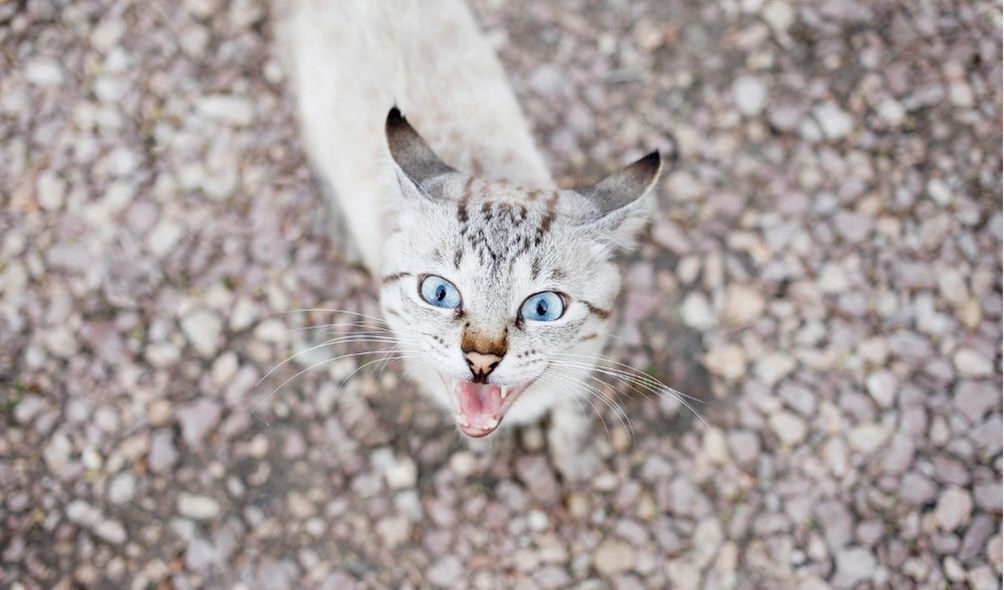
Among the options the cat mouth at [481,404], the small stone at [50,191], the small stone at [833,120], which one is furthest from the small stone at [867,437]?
the small stone at [50,191]

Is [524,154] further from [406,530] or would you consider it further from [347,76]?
[406,530]

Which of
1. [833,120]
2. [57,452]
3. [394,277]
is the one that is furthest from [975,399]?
[57,452]

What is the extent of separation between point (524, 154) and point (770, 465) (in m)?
1.89

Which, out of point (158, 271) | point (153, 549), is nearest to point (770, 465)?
point (153, 549)

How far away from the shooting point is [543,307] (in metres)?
2.75

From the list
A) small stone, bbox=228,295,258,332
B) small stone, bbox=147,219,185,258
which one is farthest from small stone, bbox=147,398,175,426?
small stone, bbox=147,219,185,258

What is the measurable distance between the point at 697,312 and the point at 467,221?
1783 mm

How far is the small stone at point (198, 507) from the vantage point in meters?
3.75

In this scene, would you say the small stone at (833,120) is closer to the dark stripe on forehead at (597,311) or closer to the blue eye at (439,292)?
the dark stripe on forehead at (597,311)

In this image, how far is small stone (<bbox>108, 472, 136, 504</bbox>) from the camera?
3754mm

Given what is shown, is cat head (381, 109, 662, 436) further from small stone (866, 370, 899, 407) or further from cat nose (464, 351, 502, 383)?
small stone (866, 370, 899, 407)

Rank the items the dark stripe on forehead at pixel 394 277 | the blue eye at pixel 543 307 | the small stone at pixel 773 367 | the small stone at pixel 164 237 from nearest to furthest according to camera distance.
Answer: the blue eye at pixel 543 307
the dark stripe on forehead at pixel 394 277
the small stone at pixel 773 367
the small stone at pixel 164 237

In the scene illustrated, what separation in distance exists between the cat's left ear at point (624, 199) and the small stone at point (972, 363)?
2022 millimetres

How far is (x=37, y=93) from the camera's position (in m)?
4.38
